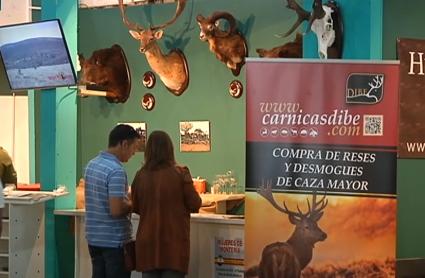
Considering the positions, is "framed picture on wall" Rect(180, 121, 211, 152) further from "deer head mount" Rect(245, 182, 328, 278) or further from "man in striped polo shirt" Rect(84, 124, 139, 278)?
"deer head mount" Rect(245, 182, 328, 278)

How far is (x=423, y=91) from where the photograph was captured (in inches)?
212

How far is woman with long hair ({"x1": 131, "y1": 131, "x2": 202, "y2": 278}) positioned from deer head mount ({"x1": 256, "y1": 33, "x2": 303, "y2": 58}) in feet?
10.5

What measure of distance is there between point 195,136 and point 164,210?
13.1 feet

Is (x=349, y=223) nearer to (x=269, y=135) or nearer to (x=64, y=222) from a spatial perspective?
(x=269, y=135)

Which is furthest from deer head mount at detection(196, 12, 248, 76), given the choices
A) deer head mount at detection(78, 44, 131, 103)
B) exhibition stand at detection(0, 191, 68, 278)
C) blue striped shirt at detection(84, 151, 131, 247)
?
blue striped shirt at detection(84, 151, 131, 247)

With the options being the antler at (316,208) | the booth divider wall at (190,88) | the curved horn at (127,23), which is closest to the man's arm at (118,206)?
the antler at (316,208)

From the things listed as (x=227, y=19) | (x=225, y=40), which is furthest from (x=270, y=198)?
(x=227, y=19)

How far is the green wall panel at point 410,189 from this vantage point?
5.58 metres

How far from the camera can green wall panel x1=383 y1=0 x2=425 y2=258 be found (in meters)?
5.58

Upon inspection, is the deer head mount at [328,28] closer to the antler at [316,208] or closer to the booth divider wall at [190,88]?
the antler at [316,208]

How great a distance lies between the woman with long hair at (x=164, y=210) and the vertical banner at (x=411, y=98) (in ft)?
6.42

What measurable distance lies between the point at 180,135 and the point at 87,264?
306cm

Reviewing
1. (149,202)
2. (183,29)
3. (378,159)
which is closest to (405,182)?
(378,159)

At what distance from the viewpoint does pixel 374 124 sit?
4.06 meters
